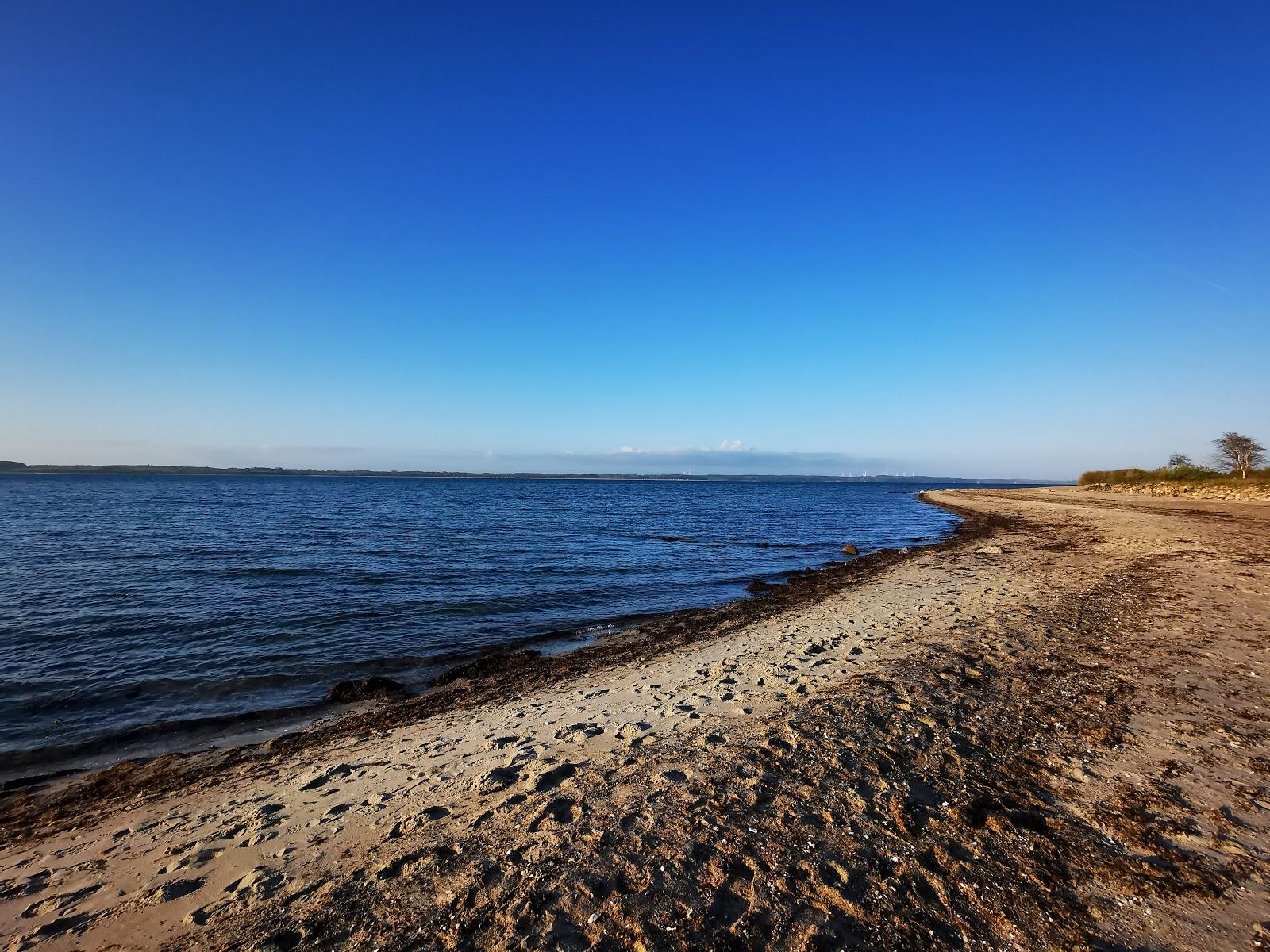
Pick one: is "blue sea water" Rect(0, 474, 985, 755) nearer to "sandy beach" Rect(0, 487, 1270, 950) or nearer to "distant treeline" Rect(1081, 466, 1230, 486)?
"sandy beach" Rect(0, 487, 1270, 950)

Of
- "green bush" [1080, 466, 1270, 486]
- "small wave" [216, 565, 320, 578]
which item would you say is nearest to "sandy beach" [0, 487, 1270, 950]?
"small wave" [216, 565, 320, 578]

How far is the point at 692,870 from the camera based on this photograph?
4.84 m

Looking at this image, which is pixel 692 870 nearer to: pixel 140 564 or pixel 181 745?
pixel 181 745

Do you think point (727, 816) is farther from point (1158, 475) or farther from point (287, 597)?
point (1158, 475)

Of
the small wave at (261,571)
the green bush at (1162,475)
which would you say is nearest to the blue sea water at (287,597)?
the small wave at (261,571)

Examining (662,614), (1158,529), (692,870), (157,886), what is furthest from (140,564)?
(1158,529)

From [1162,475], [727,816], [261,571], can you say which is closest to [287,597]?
[261,571]

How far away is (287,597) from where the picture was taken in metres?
19.0

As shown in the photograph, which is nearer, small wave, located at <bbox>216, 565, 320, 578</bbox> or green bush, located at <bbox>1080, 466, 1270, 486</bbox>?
small wave, located at <bbox>216, 565, 320, 578</bbox>

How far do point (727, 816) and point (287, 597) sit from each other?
18.8 m

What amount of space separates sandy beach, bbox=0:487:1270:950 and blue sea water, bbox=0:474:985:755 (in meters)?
3.18

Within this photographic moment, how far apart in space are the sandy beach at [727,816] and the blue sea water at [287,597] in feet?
10.4

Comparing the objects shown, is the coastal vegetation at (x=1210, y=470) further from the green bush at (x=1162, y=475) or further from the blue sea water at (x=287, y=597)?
the blue sea water at (x=287, y=597)

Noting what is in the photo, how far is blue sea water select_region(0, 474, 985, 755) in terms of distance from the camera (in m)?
11.5
